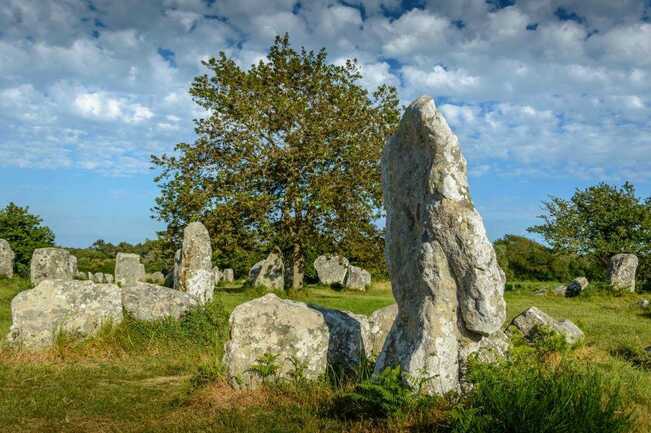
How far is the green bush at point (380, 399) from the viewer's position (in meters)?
6.59

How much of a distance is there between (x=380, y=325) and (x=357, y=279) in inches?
885

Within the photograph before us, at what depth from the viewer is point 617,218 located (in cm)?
4069

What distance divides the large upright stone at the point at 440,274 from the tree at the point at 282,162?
17873 mm

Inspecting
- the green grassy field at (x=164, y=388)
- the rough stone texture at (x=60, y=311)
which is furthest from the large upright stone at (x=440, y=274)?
the rough stone texture at (x=60, y=311)

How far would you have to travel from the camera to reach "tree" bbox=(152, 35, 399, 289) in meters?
26.5

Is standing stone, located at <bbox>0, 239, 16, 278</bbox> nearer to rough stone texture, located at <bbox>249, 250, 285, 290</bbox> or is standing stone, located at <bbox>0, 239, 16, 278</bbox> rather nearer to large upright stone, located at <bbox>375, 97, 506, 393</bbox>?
rough stone texture, located at <bbox>249, 250, 285, 290</bbox>

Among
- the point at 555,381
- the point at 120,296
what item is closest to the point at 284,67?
the point at 120,296

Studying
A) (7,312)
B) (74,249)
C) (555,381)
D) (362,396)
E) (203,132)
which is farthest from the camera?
(74,249)

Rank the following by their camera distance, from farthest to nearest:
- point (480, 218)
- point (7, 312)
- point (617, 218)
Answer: point (617, 218) < point (7, 312) < point (480, 218)

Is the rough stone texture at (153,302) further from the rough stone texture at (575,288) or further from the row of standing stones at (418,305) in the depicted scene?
the rough stone texture at (575,288)

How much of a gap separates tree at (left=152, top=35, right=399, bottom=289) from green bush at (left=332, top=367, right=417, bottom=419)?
18678mm

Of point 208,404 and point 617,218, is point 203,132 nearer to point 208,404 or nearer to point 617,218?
point 208,404

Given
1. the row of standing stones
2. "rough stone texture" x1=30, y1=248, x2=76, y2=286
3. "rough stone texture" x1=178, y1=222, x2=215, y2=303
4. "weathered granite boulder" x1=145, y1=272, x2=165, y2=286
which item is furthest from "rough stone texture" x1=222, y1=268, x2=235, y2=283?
the row of standing stones

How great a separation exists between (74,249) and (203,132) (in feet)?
119
